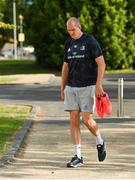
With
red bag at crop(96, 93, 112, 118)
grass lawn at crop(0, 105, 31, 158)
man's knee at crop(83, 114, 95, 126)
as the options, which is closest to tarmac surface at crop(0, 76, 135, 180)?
grass lawn at crop(0, 105, 31, 158)

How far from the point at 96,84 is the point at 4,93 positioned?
54.0 feet

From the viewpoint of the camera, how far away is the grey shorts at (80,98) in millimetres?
8477

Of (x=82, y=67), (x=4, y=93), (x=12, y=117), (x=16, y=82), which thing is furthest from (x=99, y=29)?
(x=82, y=67)

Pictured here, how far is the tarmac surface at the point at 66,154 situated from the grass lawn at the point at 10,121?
0.29m

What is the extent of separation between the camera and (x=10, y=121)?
13.8m

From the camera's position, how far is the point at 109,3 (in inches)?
1522

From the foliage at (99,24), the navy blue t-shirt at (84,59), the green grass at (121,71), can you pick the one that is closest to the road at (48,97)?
the navy blue t-shirt at (84,59)

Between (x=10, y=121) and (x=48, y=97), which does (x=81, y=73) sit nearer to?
(x=10, y=121)

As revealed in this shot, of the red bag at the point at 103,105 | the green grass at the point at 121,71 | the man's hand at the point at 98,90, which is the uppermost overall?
the man's hand at the point at 98,90

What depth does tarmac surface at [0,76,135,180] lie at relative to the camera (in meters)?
8.00

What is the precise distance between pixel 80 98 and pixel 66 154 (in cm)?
134

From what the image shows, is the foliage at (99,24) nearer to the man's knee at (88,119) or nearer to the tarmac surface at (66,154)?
the tarmac surface at (66,154)

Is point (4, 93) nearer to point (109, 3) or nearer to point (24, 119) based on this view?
point (24, 119)

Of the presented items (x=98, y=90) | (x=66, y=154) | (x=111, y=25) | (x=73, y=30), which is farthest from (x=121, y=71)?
(x=98, y=90)
